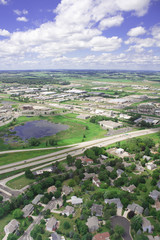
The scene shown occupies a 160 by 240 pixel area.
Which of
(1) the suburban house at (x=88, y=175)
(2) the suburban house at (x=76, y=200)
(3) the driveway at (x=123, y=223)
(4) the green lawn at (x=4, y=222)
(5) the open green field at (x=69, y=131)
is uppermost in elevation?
(1) the suburban house at (x=88, y=175)

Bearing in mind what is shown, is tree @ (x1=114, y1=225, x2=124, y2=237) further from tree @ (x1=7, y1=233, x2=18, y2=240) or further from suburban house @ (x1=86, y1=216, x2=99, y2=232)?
tree @ (x1=7, y1=233, x2=18, y2=240)

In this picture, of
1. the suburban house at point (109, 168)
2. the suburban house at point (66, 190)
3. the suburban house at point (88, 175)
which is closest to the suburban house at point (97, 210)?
the suburban house at point (66, 190)

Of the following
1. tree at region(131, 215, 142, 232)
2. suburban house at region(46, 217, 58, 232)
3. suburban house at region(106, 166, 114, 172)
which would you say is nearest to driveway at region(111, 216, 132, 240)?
tree at region(131, 215, 142, 232)

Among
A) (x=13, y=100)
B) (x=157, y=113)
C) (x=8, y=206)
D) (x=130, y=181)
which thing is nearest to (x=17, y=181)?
(x=8, y=206)

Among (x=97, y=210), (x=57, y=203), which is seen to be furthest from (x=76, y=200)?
(x=97, y=210)

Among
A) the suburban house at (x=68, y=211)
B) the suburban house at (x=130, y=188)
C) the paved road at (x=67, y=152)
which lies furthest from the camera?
the paved road at (x=67, y=152)

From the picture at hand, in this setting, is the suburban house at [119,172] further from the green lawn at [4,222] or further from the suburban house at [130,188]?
the green lawn at [4,222]

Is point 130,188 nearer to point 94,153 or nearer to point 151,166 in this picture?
point 151,166
